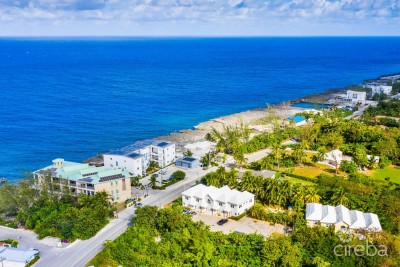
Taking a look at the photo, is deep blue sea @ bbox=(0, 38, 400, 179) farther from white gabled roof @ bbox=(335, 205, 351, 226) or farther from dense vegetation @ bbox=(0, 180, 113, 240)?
white gabled roof @ bbox=(335, 205, 351, 226)

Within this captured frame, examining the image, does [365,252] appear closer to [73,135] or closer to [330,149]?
[330,149]

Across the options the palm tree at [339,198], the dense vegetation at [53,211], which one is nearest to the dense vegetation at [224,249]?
the dense vegetation at [53,211]

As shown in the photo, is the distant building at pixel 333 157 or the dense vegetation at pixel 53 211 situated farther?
the distant building at pixel 333 157

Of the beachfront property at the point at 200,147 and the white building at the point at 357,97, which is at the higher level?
the white building at the point at 357,97

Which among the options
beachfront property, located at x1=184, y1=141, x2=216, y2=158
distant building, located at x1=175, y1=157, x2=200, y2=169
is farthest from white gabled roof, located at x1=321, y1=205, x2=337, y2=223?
beachfront property, located at x1=184, y1=141, x2=216, y2=158

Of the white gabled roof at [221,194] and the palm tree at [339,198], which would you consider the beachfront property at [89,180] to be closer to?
the white gabled roof at [221,194]

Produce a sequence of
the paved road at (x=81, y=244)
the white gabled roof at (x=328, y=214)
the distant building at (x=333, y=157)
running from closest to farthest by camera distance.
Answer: the paved road at (x=81, y=244) < the white gabled roof at (x=328, y=214) < the distant building at (x=333, y=157)

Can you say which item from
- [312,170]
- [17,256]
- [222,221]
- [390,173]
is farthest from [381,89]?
[17,256]
